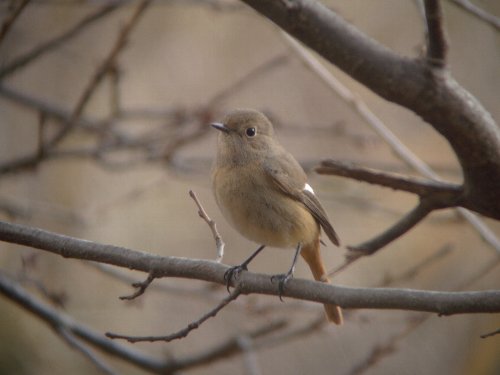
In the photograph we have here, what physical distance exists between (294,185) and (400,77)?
6.62 ft

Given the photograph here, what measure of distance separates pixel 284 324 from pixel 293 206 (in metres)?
1.12

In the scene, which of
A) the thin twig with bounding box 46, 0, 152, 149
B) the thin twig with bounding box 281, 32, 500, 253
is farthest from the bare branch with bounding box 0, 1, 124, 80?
the thin twig with bounding box 281, 32, 500, 253

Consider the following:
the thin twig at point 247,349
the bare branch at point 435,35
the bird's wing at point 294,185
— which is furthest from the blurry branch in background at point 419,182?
the bird's wing at point 294,185

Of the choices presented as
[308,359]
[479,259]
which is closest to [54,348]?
[308,359]

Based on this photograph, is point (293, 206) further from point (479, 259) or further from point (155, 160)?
point (479, 259)

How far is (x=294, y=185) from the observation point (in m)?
4.21

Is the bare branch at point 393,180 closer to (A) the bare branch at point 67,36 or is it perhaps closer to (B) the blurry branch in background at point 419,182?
(B) the blurry branch in background at point 419,182

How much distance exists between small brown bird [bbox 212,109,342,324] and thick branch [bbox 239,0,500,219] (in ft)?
5.48

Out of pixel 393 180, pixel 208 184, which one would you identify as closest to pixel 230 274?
pixel 393 180

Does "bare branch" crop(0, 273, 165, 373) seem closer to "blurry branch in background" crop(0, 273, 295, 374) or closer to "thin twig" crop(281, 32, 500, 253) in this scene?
"blurry branch in background" crop(0, 273, 295, 374)

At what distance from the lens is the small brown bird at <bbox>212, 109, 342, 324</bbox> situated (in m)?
Answer: 3.99

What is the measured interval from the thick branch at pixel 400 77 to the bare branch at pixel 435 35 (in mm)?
32

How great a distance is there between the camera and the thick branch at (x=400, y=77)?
84.8 inches

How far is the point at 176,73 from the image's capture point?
818 cm
